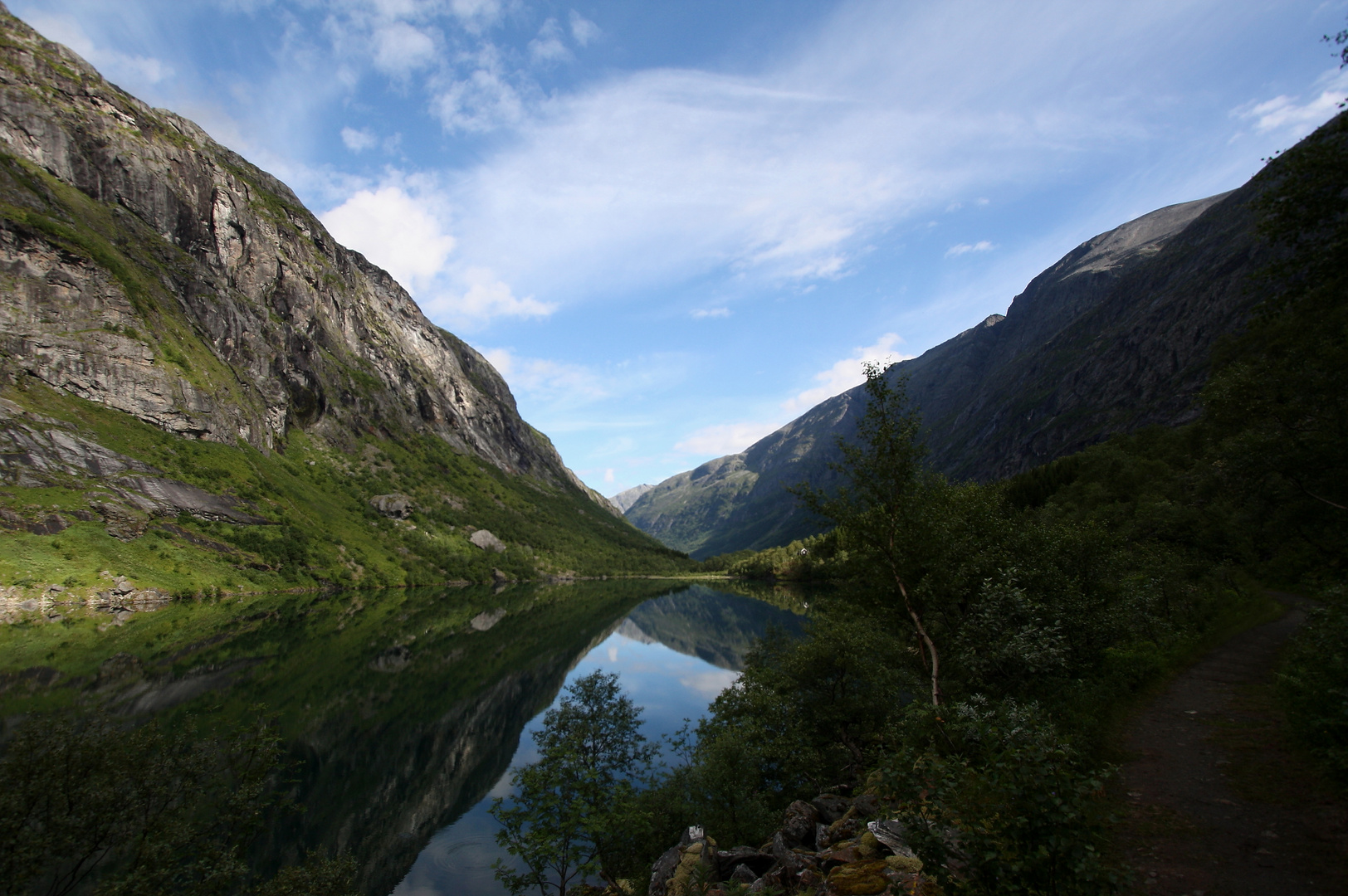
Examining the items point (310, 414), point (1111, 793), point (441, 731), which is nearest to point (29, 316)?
point (310, 414)

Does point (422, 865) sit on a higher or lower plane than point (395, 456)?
lower

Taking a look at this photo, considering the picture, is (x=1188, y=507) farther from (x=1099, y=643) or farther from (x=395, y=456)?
(x=395, y=456)

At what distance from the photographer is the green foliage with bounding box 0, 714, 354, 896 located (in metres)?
13.6

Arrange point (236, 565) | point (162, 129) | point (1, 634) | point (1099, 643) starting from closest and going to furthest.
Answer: point (1099, 643) < point (1, 634) < point (236, 565) < point (162, 129)

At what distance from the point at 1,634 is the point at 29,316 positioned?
78528 millimetres

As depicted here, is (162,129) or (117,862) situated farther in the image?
(162,129)

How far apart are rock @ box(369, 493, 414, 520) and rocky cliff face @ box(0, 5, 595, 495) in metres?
30.1

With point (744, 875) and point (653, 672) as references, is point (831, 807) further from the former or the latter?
point (653, 672)

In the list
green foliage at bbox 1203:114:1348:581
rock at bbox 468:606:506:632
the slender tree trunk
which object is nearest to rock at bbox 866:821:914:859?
the slender tree trunk

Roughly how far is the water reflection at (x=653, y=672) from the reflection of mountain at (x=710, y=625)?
0.69 ft

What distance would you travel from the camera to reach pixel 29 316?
94.3m

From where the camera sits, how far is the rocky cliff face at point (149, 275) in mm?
99562

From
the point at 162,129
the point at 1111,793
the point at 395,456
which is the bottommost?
the point at 1111,793

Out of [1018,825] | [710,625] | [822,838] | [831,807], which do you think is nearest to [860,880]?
[822,838]
